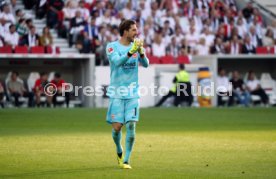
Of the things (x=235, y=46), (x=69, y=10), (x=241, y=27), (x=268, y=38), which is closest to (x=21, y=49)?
(x=69, y=10)

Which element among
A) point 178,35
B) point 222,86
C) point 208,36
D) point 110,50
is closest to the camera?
point 110,50

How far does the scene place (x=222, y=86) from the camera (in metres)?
33.4

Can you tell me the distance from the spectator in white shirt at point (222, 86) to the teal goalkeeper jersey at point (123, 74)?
2046cm

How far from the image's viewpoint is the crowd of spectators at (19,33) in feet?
99.2

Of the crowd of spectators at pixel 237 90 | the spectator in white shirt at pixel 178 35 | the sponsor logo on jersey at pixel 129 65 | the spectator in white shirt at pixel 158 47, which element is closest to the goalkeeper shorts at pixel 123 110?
the sponsor logo on jersey at pixel 129 65

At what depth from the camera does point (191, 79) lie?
107 feet

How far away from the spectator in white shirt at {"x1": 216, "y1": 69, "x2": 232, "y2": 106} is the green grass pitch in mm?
6641

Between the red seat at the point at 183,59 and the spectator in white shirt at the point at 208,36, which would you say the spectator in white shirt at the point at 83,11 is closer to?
the red seat at the point at 183,59

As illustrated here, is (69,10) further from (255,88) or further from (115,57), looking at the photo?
(115,57)

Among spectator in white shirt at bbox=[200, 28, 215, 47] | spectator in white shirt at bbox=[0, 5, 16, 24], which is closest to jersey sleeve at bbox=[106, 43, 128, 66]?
spectator in white shirt at bbox=[0, 5, 16, 24]

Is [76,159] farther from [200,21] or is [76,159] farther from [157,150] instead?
[200,21]

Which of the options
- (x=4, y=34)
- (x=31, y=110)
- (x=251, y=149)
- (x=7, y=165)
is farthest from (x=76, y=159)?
(x=4, y=34)

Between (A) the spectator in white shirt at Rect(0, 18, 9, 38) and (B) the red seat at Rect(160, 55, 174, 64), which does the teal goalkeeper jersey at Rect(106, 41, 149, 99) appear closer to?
(A) the spectator in white shirt at Rect(0, 18, 9, 38)

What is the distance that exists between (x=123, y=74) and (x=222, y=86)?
20951mm
